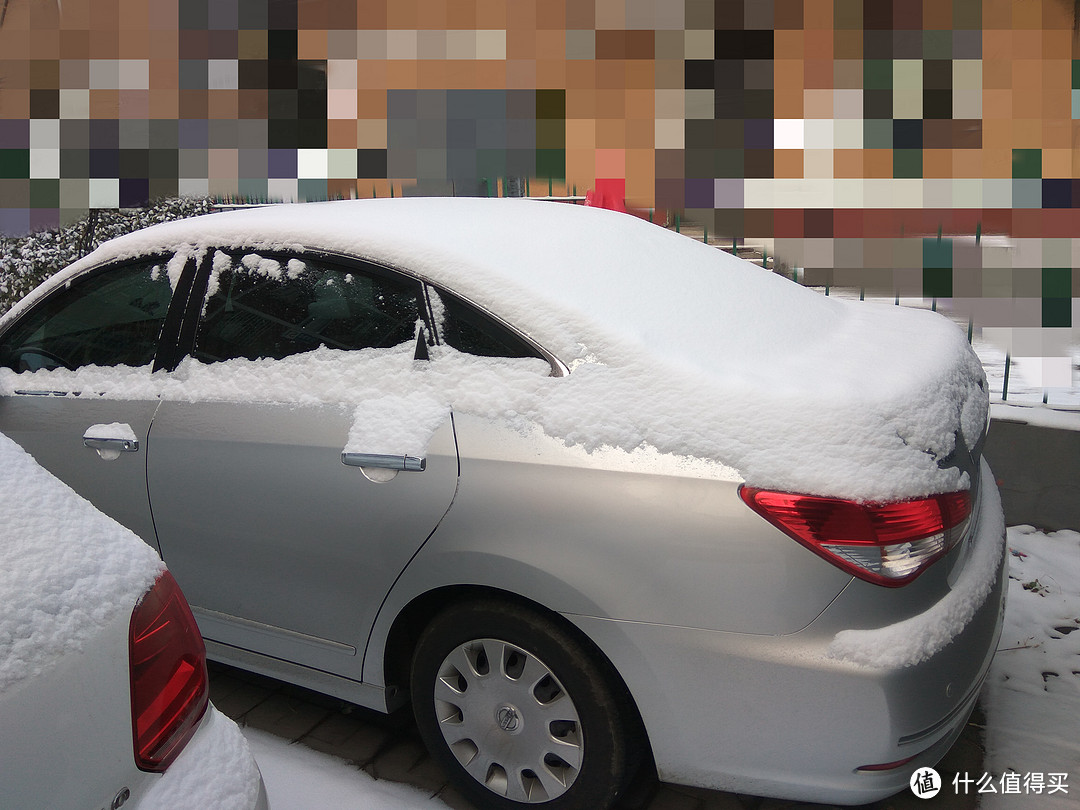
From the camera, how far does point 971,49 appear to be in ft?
20.0

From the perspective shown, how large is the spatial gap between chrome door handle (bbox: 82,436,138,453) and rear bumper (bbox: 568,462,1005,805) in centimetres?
152

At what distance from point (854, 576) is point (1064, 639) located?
189cm

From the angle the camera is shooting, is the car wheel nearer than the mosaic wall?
Yes

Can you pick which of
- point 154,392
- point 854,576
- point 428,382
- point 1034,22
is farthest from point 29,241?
point 1034,22

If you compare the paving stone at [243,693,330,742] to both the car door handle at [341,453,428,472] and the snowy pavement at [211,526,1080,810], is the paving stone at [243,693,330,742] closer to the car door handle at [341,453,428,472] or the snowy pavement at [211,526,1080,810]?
the snowy pavement at [211,526,1080,810]

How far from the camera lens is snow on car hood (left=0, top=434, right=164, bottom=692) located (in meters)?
1.12

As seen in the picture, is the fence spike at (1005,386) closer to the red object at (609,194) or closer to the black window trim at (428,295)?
the black window trim at (428,295)

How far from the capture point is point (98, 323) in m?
2.75

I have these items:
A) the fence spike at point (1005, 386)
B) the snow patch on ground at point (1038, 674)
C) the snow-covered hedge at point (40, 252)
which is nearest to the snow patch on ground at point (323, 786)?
the snow patch on ground at point (1038, 674)

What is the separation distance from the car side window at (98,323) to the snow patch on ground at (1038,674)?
2.81m

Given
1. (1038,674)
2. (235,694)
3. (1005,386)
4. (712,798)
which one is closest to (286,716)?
(235,694)

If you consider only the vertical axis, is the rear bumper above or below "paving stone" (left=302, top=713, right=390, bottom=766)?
above

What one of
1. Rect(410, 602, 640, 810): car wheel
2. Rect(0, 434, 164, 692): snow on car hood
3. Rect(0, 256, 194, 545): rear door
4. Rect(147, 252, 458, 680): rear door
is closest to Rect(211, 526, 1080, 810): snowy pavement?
Rect(410, 602, 640, 810): car wheel

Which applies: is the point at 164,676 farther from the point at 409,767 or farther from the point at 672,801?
the point at 672,801
